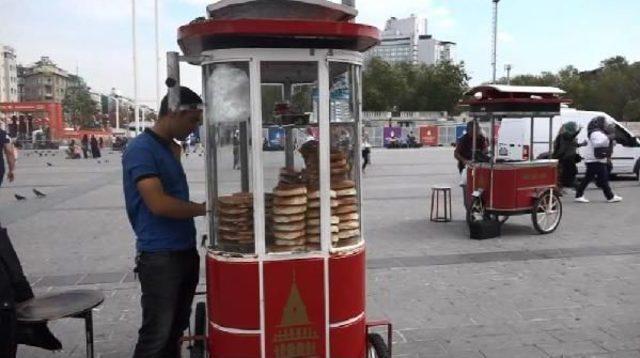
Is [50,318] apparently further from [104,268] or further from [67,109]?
[67,109]

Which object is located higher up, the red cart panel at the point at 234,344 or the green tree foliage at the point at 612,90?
the green tree foliage at the point at 612,90

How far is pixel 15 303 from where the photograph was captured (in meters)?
3.59

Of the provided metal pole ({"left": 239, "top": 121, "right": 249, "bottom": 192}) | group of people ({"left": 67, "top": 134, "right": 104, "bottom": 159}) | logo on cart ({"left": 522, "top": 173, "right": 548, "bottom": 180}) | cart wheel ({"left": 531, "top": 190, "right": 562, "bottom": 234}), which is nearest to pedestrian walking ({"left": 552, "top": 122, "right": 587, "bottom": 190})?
cart wheel ({"left": 531, "top": 190, "right": 562, "bottom": 234})

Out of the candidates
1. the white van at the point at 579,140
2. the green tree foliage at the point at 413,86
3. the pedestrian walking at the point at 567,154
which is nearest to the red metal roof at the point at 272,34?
the pedestrian walking at the point at 567,154

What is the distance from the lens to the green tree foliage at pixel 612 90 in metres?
62.2

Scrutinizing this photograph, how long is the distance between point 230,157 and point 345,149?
63cm

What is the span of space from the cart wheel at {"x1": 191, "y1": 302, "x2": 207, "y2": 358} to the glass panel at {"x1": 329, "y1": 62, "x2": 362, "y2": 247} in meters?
1.01

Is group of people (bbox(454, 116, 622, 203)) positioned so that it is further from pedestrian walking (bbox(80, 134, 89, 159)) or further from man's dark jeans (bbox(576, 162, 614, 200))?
pedestrian walking (bbox(80, 134, 89, 159))

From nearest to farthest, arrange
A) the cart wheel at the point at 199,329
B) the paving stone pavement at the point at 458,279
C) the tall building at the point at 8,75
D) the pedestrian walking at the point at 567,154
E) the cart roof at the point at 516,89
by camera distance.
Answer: the cart wheel at the point at 199,329 → the paving stone pavement at the point at 458,279 → the cart roof at the point at 516,89 → the pedestrian walking at the point at 567,154 → the tall building at the point at 8,75

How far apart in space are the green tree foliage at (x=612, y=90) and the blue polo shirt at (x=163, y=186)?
6123 centimetres

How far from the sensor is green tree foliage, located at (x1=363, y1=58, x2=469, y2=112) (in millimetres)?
75312

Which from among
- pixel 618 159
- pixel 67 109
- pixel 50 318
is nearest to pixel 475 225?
pixel 50 318

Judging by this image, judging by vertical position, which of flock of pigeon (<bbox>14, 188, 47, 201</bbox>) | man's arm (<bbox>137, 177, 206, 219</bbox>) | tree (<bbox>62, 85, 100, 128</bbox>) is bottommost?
flock of pigeon (<bbox>14, 188, 47, 201</bbox>)

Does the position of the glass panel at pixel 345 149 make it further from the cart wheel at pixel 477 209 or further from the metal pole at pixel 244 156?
the cart wheel at pixel 477 209
